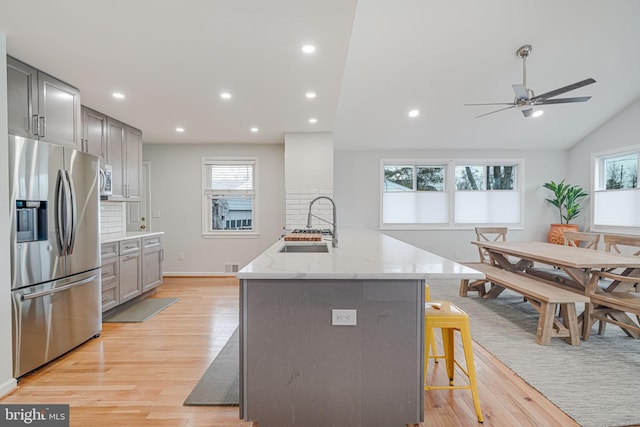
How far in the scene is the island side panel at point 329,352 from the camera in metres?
1.52

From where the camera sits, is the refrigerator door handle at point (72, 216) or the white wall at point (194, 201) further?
the white wall at point (194, 201)

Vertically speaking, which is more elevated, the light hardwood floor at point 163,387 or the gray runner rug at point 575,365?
the gray runner rug at point 575,365

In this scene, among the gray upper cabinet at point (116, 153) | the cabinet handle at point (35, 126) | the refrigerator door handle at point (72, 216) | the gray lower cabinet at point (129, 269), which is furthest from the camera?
the gray upper cabinet at point (116, 153)

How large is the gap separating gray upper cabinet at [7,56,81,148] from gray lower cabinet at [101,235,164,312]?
1.20m

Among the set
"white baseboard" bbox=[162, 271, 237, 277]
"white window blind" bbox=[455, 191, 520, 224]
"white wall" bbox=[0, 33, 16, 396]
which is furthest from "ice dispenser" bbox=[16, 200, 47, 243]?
"white window blind" bbox=[455, 191, 520, 224]

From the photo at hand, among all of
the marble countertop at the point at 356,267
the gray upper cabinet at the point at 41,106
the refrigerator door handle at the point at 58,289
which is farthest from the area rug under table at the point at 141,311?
the marble countertop at the point at 356,267

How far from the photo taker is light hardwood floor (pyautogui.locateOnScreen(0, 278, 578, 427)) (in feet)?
5.74

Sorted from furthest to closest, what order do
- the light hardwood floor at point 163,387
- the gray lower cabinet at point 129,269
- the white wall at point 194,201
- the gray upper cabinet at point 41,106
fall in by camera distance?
the white wall at point 194,201 < the gray lower cabinet at point 129,269 < the gray upper cabinet at point 41,106 < the light hardwood floor at point 163,387

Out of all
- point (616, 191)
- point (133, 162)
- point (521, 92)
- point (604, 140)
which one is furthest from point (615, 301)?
point (133, 162)

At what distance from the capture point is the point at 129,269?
12.0 feet

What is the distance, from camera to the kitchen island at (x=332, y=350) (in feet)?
4.99

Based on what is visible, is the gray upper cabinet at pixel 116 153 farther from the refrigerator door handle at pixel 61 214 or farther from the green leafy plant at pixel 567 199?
the green leafy plant at pixel 567 199

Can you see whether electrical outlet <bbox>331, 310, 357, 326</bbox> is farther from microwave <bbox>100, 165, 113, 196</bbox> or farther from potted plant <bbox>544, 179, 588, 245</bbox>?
potted plant <bbox>544, 179, 588, 245</bbox>

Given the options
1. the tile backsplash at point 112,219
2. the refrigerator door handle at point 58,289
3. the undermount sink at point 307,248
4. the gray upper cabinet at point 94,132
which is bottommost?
the refrigerator door handle at point 58,289
